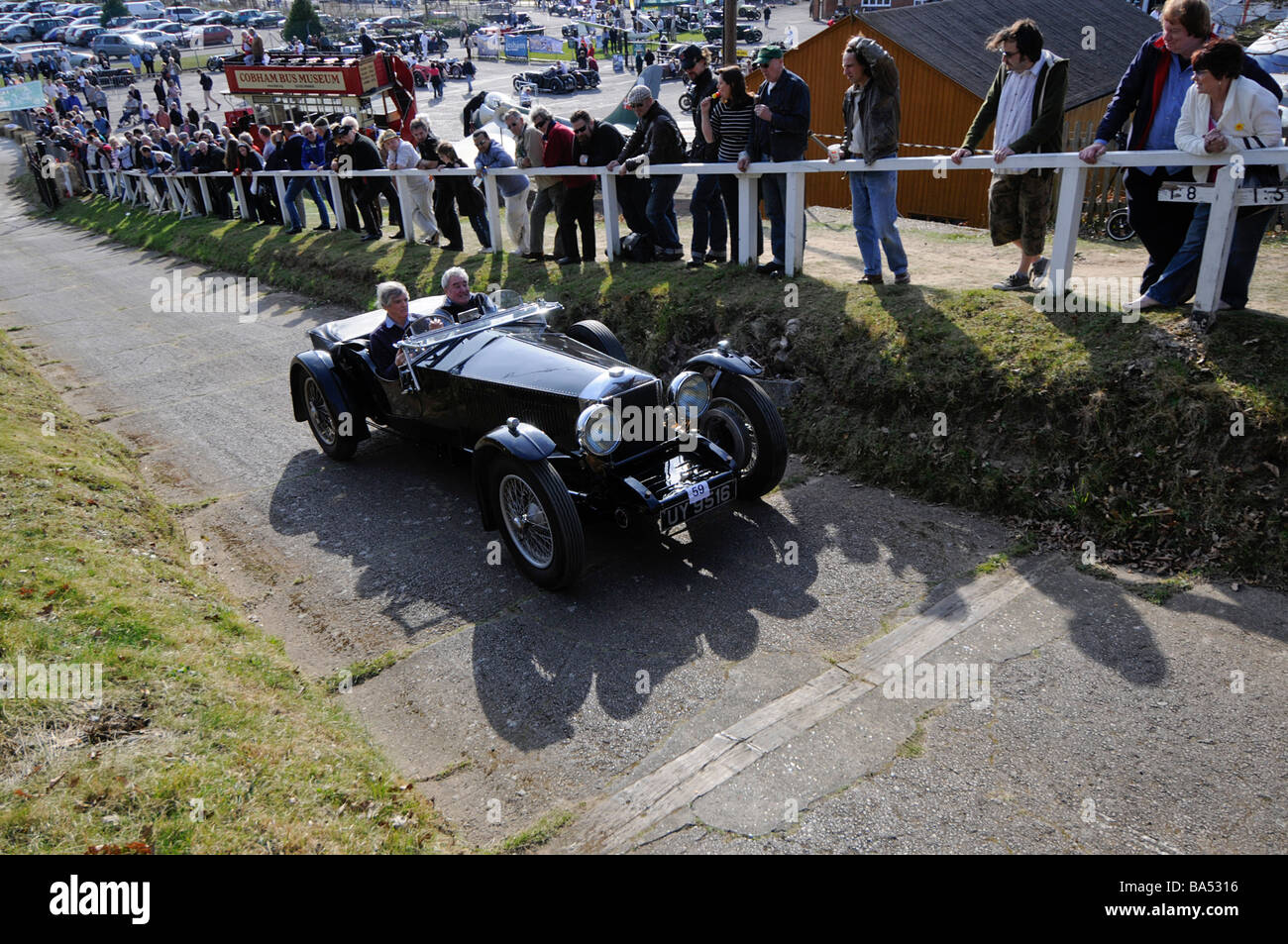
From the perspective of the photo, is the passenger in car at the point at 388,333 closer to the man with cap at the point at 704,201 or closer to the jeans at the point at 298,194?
the man with cap at the point at 704,201

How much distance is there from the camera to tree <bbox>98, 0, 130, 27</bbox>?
6166cm

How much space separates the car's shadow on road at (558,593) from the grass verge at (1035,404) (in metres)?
1.27

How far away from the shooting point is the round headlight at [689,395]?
20.7ft

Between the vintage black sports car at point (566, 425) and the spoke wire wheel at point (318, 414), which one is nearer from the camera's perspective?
the vintage black sports car at point (566, 425)

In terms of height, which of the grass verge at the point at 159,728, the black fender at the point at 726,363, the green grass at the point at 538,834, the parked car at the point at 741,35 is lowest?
the green grass at the point at 538,834

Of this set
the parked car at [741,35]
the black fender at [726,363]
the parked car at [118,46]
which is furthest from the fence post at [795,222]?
the parked car at [118,46]

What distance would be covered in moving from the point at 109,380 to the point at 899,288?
9.45m

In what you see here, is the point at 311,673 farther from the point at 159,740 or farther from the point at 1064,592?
the point at 1064,592

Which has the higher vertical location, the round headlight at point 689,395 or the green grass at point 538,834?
the round headlight at point 689,395

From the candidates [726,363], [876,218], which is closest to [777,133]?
[876,218]

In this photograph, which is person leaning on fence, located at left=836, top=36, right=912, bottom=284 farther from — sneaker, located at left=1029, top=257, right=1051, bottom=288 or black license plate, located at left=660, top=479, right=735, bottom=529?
black license plate, located at left=660, top=479, right=735, bottom=529

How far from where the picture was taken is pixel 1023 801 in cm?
378

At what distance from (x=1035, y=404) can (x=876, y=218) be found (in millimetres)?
2652
